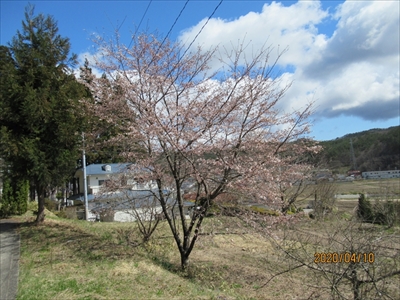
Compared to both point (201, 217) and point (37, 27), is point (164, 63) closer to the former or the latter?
point (201, 217)

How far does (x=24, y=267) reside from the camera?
6395 mm

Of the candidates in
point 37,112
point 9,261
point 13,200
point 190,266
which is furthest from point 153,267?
point 13,200

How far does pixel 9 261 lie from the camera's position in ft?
22.7

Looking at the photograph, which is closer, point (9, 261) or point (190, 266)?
point (9, 261)

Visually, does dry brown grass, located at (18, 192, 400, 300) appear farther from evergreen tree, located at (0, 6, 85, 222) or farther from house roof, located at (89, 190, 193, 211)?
evergreen tree, located at (0, 6, 85, 222)

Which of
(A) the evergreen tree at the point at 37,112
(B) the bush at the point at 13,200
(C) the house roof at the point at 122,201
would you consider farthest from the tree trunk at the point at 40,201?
(B) the bush at the point at 13,200

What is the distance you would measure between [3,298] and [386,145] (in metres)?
35.3

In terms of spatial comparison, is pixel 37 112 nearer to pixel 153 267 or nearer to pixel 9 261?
pixel 9 261

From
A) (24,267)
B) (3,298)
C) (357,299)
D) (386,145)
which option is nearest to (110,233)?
(24,267)

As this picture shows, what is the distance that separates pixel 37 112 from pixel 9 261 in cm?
428

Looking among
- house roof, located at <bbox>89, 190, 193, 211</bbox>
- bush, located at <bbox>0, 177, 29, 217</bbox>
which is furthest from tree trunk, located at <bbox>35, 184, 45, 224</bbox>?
bush, located at <bbox>0, 177, 29, 217</bbox>

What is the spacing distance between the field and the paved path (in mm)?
162

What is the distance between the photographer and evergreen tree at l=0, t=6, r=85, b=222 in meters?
9.06

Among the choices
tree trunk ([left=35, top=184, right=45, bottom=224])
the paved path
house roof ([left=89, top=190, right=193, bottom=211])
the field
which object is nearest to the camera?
the field
